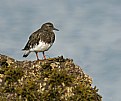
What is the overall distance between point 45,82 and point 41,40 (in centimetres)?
887

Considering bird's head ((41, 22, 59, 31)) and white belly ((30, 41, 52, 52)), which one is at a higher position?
bird's head ((41, 22, 59, 31))

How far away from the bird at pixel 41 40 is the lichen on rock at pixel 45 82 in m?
6.42

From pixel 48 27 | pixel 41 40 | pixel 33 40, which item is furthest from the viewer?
pixel 48 27

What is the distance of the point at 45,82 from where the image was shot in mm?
14484

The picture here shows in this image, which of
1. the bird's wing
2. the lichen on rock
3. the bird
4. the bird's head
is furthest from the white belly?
the lichen on rock

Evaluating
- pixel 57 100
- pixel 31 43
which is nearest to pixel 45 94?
pixel 57 100

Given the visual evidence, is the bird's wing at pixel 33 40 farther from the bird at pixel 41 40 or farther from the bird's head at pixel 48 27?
the bird's head at pixel 48 27

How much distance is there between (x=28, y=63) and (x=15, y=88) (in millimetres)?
2199

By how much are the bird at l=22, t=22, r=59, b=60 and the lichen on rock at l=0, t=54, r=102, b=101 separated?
6418 millimetres

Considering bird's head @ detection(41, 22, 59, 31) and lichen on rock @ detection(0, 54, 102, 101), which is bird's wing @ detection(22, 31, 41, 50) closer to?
bird's head @ detection(41, 22, 59, 31)

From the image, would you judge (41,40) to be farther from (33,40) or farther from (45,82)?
(45,82)

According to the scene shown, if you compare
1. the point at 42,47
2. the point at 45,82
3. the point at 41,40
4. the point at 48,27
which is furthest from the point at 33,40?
the point at 45,82

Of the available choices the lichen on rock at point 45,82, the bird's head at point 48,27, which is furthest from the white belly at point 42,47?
the lichen on rock at point 45,82

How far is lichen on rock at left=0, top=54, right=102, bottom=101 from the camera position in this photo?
13.8 metres
